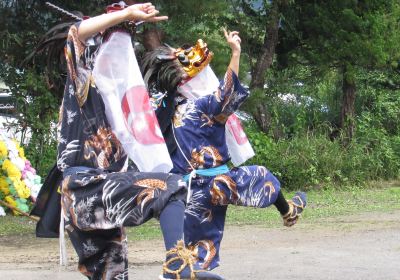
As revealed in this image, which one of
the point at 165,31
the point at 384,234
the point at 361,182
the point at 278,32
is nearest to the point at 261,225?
the point at 384,234

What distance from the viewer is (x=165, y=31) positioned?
31.6 ft

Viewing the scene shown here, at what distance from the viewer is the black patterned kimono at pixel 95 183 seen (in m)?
3.72

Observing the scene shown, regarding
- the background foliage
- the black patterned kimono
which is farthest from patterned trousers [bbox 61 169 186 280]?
the background foliage

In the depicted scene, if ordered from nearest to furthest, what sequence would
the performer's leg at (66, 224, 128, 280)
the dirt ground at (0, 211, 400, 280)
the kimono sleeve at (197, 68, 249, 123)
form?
the performer's leg at (66, 224, 128, 280) → the kimono sleeve at (197, 68, 249, 123) → the dirt ground at (0, 211, 400, 280)

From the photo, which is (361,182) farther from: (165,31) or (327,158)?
(165,31)

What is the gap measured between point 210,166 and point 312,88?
9934 millimetres

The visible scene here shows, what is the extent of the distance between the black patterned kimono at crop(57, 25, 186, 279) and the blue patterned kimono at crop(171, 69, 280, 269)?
940mm

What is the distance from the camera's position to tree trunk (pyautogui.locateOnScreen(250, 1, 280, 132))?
12922 millimetres

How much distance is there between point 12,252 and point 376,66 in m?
7.62

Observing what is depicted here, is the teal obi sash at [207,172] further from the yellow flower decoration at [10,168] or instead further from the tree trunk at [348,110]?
the tree trunk at [348,110]

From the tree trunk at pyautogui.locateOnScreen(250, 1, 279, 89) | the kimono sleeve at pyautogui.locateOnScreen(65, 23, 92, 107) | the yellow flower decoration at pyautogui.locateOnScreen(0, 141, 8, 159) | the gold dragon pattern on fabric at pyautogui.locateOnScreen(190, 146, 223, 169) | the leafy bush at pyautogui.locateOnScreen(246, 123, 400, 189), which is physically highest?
the kimono sleeve at pyautogui.locateOnScreen(65, 23, 92, 107)

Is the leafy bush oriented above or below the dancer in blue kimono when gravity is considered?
below

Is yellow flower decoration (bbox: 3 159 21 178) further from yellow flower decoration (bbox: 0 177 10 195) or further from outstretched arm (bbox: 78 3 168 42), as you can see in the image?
outstretched arm (bbox: 78 3 168 42)

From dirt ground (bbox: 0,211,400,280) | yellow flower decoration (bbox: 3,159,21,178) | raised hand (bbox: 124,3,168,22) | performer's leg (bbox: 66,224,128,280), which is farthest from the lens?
yellow flower decoration (bbox: 3,159,21,178)
